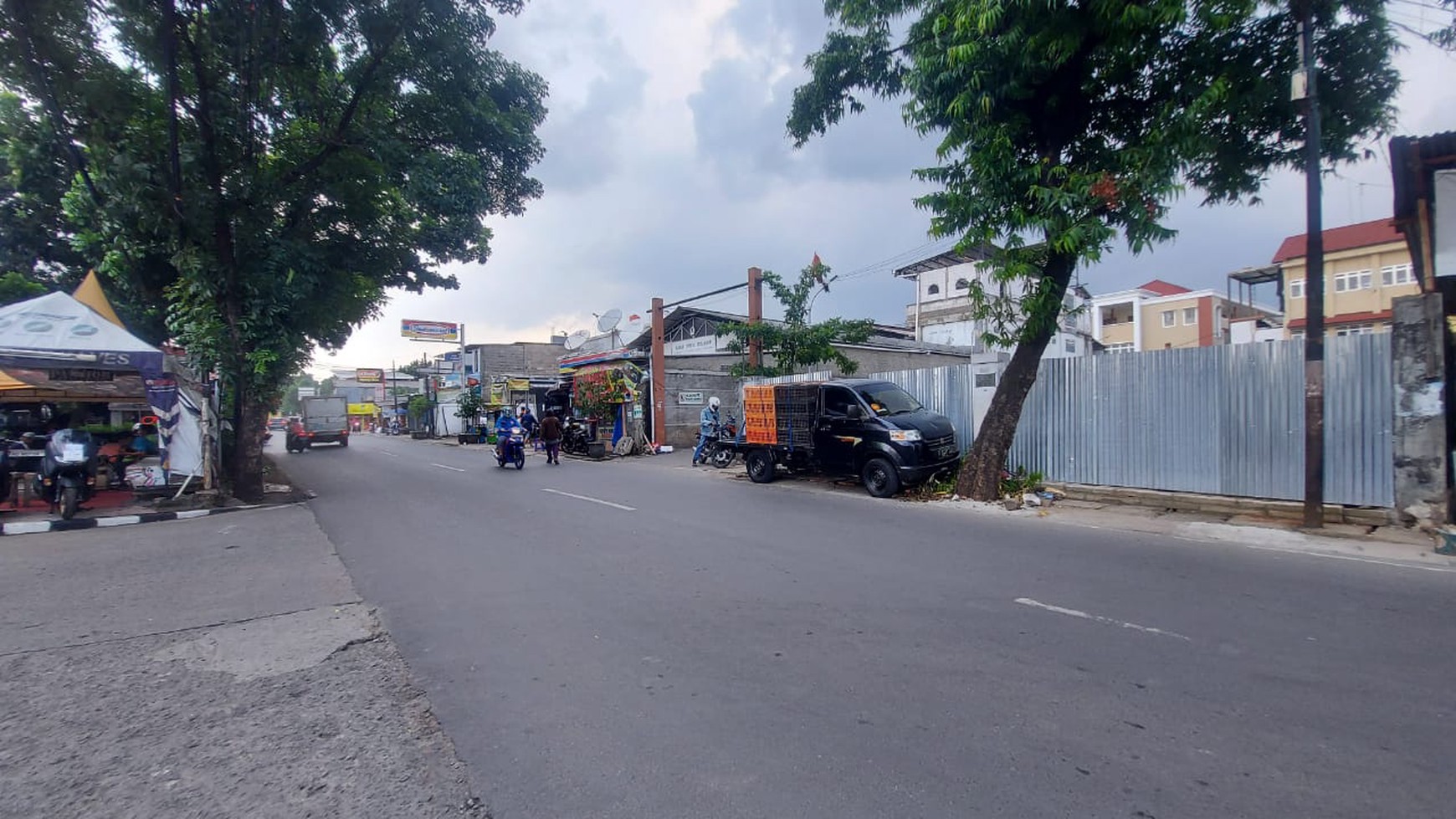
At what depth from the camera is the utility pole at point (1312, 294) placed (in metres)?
8.22

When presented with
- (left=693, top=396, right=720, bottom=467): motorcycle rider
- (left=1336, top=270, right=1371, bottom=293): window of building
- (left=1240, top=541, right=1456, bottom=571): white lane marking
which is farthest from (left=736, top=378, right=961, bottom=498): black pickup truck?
(left=1336, top=270, right=1371, bottom=293): window of building

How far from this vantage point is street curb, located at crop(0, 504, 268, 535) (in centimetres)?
1003

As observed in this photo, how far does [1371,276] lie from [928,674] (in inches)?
1231

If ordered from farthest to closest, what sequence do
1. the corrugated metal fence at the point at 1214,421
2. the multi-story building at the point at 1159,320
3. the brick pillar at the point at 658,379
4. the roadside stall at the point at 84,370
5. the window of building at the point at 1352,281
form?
the multi-story building at the point at 1159,320, the window of building at the point at 1352,281, the brick pillar at the point at 658,379, the roadside stall at the point at 84,370, the corrugated metal fence at the point at 1214,421

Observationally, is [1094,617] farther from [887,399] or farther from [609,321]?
[609,321]

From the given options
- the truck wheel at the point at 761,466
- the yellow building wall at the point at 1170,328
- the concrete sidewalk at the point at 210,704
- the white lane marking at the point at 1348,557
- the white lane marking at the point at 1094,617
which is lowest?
the white lane marking at the point at 1348,557

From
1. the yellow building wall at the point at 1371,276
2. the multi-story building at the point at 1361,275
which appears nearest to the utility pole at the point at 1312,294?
the yellow building wall at the point at 1371,276

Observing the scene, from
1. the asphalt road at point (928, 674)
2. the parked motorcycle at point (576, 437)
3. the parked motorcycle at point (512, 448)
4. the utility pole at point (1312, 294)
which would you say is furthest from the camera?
the parked motorcycle at point (576, 437)

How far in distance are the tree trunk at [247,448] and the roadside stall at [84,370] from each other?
622mm

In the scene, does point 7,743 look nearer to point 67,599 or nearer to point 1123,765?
point 67,599

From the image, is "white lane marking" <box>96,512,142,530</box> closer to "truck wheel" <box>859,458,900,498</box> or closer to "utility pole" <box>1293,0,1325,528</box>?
"truck wheel" <box>859,458,900,498</box>

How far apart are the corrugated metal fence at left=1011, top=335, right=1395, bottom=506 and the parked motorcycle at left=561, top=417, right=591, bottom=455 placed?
1477 cm

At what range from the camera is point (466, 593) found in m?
6.05

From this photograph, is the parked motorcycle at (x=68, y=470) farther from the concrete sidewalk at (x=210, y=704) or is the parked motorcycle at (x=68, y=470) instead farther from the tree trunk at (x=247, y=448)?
the concrete sidewalk at (x=210, y=704)
